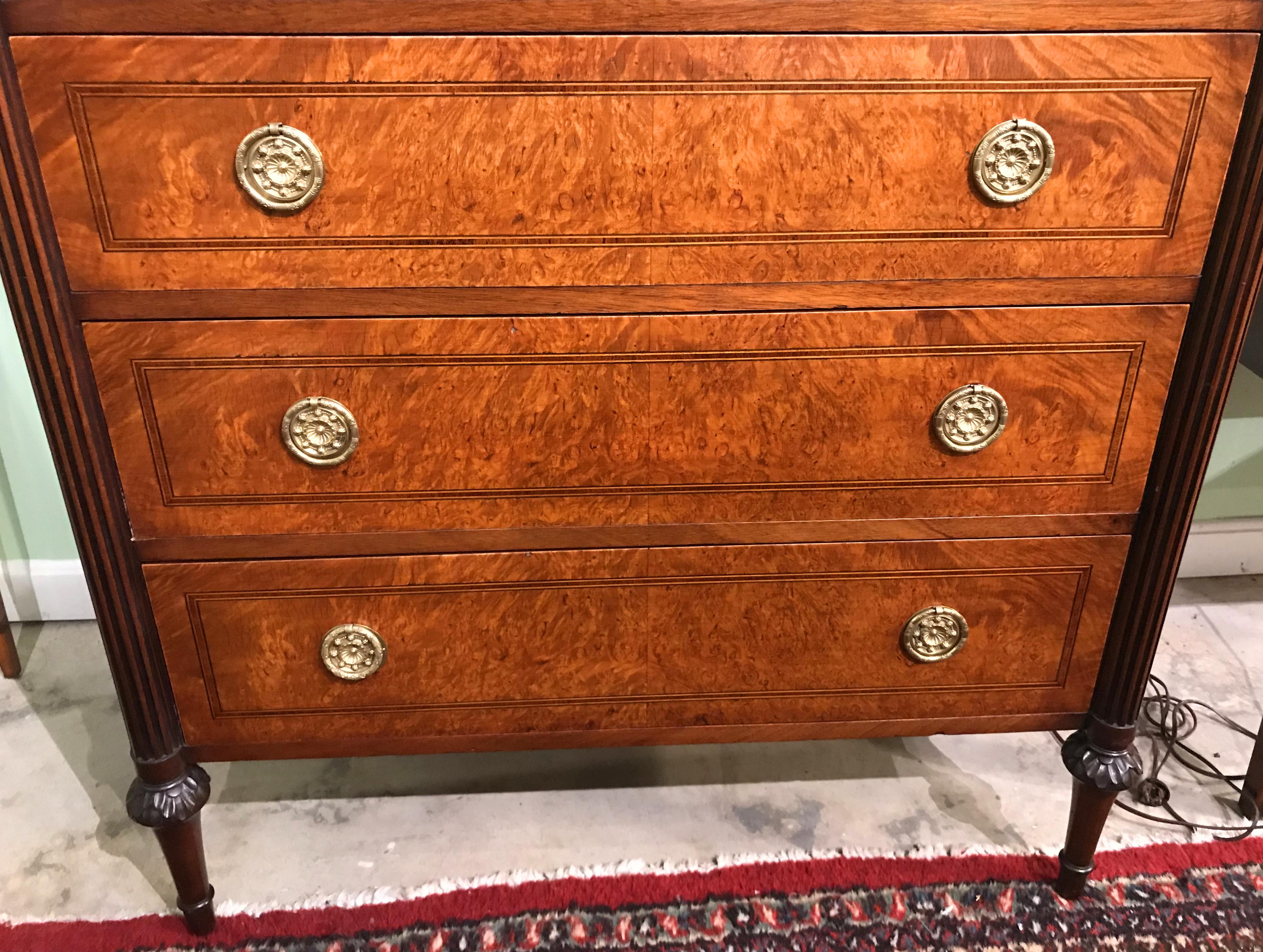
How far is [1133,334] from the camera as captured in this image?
853mm

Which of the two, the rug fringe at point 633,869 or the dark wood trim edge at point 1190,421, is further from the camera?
the rug fringe at point 633,869

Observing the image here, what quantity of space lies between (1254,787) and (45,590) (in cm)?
183

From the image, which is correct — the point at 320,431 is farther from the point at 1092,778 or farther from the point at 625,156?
the point at 1092,778

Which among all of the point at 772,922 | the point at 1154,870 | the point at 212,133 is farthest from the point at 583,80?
the point at 1154,870

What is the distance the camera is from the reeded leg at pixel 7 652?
1446mm

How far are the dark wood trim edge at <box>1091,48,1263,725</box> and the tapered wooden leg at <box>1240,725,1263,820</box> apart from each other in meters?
0.36

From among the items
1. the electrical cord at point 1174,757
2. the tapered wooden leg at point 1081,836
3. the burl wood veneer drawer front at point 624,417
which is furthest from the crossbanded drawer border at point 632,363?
the electrical cord at point 1174,757

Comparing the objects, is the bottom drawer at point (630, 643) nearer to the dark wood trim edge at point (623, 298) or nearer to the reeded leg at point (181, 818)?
the reeded leg at point (181, 818)

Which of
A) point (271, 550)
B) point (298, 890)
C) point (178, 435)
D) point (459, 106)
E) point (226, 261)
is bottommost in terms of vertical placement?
point (298, 890)

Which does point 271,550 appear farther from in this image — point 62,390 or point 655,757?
point 655,757

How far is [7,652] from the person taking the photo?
1462mm

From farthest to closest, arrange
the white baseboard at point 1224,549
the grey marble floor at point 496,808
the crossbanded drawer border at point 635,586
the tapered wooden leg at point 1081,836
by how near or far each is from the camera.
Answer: the white baseboard at point 1224,549
the grey marble floor at point 496,808
the tapered wooden leg at point 1081,836
the crossbanded drawer border at point 635,586

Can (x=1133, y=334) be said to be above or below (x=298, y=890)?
above

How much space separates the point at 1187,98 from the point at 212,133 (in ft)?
2.53
